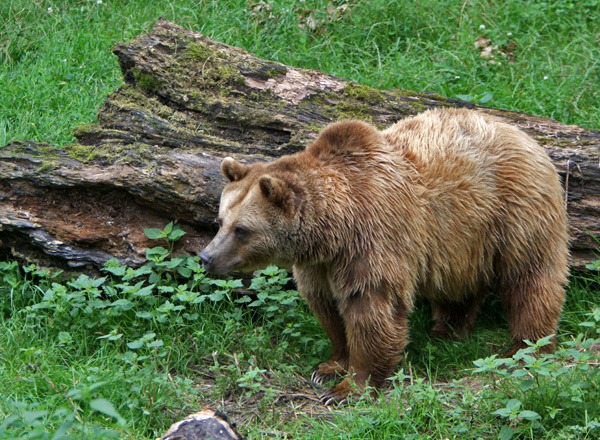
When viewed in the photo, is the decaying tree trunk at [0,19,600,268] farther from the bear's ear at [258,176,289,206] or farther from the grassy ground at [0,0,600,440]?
the bear's ear at [258,176,289,206]

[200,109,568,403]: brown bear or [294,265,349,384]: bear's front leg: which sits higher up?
[200,109,568,403]: brown bear

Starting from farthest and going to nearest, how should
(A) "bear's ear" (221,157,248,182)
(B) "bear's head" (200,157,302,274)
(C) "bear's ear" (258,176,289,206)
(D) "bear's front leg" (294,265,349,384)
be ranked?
(D) "bear's front leg" (294,265,349,384) → (A) "bear's ear" (221,157,248,182) → (B) "bear's head" (200,157,302,274) → (C) "bear's ear" (258,176,289,206)

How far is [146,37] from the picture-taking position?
253 inches

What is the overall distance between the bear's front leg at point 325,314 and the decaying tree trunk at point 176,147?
103 centimetres

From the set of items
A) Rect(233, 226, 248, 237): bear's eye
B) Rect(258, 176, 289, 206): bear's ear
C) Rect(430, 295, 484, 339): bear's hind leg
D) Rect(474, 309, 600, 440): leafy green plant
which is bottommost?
Rect(430, 295, 484, 339): bear's hind leg

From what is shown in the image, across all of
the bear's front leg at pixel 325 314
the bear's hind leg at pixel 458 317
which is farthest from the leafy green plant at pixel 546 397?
the bear's hind leg at pixel 458 317

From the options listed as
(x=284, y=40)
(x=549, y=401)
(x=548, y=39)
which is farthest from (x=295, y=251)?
(x=548, y=39)

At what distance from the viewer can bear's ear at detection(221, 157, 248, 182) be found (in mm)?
4738

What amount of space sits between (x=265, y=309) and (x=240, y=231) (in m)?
1.07

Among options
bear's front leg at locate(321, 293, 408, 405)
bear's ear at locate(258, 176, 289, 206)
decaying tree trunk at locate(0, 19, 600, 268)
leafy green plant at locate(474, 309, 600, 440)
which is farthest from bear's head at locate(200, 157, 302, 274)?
leafy green plant at locate(474, 309, 600, 440)

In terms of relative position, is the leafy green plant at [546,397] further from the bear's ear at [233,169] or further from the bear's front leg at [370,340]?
the bear's ear at [233,169]

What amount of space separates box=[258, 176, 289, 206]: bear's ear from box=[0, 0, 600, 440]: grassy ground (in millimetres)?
1044

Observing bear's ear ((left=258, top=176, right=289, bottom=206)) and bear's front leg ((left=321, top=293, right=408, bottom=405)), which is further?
bear's front leg ((left=321, top=293, right=408, bottom=405))

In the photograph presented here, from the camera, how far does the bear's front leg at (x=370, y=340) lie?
4637 millimetres
